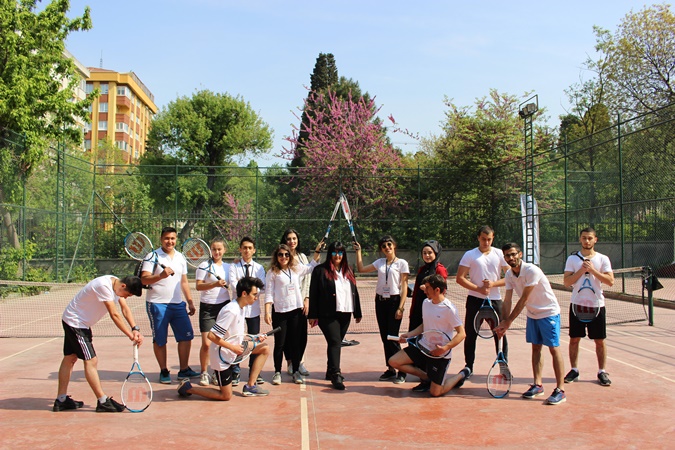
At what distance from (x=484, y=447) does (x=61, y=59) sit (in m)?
18.9

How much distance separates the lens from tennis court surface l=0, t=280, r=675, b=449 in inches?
205

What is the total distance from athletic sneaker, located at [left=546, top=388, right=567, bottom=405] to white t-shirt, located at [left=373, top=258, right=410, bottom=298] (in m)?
2.11

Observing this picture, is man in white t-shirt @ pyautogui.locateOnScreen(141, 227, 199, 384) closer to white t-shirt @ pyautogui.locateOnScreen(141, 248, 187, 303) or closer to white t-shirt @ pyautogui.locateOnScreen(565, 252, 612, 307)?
white t-shirt @ pyautogui.locateOnScreen(141, 248, 187, 303)

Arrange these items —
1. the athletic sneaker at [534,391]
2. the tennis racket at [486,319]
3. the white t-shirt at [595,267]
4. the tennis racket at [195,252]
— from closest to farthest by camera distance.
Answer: the athletic sneaker at [534,391] < the tennis racket at [486,319] < the white t-shirt at [595,267] < the tennis racket at [195,252]

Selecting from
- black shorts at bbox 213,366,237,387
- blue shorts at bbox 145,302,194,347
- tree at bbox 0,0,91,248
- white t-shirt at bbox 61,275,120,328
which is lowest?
black shorts at bbox 213,366,237,387

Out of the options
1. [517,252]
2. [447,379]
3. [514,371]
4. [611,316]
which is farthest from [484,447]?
[611,316]

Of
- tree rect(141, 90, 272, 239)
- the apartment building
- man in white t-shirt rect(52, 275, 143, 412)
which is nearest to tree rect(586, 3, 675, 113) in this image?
tree rect(141, 90, 272, 239)

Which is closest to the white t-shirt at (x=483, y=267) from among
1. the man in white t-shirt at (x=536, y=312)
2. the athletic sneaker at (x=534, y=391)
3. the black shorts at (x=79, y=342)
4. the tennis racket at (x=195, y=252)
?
the man in white t-shirt at (x=536, y=312)

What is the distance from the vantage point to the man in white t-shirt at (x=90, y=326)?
603cm

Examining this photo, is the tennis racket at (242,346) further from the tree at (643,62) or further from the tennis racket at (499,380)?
the tree at (643,62)

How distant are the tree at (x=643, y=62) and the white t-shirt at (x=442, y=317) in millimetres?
25328

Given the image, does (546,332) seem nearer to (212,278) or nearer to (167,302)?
(212,278)

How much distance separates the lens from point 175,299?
23.9ft

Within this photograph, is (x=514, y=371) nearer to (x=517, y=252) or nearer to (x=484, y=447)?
(x=517, y=252)
